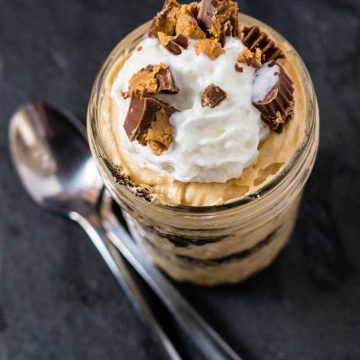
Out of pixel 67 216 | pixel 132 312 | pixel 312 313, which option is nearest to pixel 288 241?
pixel 312 313

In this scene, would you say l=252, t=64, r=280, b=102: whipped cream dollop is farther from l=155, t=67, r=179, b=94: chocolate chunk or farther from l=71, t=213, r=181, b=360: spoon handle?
l=71, t=213, r=181, b=360: spoon handle

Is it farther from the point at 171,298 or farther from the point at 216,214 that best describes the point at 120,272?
the point at 216,214

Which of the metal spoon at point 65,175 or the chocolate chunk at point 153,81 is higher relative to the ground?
the chocolate chunk at point 153,81

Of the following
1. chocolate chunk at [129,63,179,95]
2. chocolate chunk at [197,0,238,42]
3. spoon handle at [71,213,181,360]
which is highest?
chocolate chunk at [197,0,238,42]

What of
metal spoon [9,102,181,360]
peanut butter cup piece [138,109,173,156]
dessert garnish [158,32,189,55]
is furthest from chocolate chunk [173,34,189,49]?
metal spoon [9,102,181,360]

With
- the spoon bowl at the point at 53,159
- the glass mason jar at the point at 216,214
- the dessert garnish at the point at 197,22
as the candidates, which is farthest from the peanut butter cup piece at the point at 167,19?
the spoon bowl at the point at 53,159

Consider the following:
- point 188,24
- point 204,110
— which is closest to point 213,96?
point 204,110

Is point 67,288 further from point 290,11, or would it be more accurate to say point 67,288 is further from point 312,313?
point 290,11

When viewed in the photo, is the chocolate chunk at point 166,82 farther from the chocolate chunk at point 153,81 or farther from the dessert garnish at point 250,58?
the dessert garnish at point 250,58
